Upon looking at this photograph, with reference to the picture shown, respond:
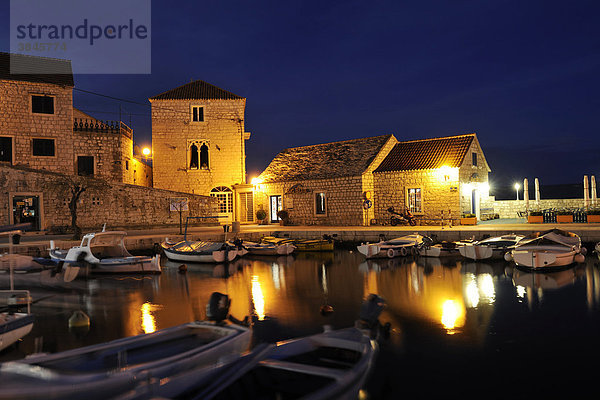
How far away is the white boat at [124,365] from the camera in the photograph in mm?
4281

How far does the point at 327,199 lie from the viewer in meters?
25.8

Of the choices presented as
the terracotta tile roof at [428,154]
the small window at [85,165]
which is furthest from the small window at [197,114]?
the terracotta tile roof at [428,154]

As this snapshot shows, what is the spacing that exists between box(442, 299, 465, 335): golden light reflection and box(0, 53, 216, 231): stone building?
18.7 meters

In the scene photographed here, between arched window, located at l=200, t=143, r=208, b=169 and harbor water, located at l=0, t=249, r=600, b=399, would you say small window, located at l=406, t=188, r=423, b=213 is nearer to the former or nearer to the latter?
harbor water, located at l=0, t=249, r=600, b=399

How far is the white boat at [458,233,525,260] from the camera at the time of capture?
53.9ft

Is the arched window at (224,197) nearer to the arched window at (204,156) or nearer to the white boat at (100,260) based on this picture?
the arched window at (204,156)

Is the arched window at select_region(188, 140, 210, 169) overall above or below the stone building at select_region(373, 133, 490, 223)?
above

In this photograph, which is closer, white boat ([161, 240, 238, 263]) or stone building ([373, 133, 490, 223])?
white boat ([161, 240, 238, 263])

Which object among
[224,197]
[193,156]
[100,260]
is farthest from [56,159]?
[100,260]

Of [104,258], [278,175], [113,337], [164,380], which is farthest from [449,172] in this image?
[164,380]

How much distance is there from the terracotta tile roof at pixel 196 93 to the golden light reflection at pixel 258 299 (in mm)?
20393

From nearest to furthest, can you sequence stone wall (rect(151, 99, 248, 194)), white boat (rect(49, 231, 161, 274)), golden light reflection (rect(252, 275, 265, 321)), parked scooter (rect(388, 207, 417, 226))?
golden light reflection (rect(252, 275, 265, 321)) < white boat (rect(49, 231, 161, 274)) < parked scooter (rect(388, 207, 417, 226)) < stone wall (rect(151, 99, 248, 194))

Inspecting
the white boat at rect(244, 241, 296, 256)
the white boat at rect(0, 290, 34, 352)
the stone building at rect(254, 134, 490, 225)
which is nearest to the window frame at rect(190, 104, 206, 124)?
the stone building at rect(254, 134, 490, 225)

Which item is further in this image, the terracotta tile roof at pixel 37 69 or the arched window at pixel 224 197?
the arched window at pixel 224 197
